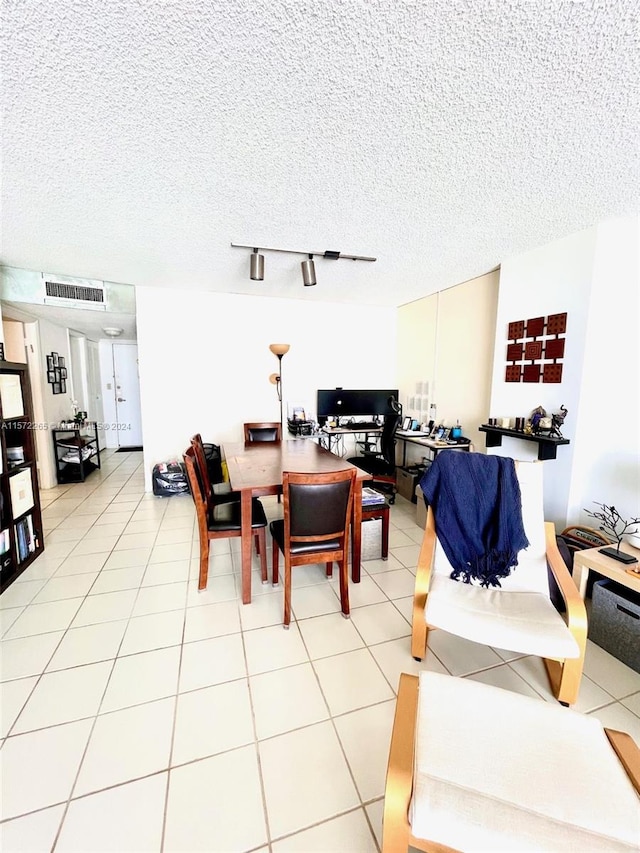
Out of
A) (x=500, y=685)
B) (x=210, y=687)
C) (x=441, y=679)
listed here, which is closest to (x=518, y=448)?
(x=500, y=685)

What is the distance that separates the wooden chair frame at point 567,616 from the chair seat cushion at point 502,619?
0.19ft

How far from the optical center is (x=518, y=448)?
118 inches

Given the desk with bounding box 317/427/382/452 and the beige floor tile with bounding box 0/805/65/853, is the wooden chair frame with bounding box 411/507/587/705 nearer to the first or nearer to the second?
the beige floor tile with bounding box 0/805/65/853

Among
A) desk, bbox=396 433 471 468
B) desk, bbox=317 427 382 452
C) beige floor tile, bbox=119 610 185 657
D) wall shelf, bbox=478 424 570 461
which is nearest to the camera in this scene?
beige floor tile, bbox=119 610 185 657

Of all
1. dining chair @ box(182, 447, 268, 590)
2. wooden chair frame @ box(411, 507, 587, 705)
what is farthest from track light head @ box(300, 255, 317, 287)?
wooden chair frame @ box(411, 507, 587, 705)

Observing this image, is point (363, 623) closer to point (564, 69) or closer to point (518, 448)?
point (518, 448)

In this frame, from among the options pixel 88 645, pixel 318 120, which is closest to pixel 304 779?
pixel 88 645

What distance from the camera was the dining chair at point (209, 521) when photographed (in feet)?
6.96

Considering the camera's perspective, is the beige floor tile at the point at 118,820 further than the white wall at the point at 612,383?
No

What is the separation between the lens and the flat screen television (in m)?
4.64

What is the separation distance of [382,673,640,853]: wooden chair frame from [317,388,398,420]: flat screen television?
379 cm

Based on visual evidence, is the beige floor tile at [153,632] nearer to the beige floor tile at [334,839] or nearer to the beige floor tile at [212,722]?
the beige floor tile at [212,722]

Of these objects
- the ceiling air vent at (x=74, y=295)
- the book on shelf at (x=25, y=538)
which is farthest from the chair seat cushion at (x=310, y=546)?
the ceiling air vent at (x=74, y=295)

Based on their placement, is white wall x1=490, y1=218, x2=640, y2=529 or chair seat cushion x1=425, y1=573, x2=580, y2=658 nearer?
chair seat cushion x1=425, y1=573, x2=580, y2=658
